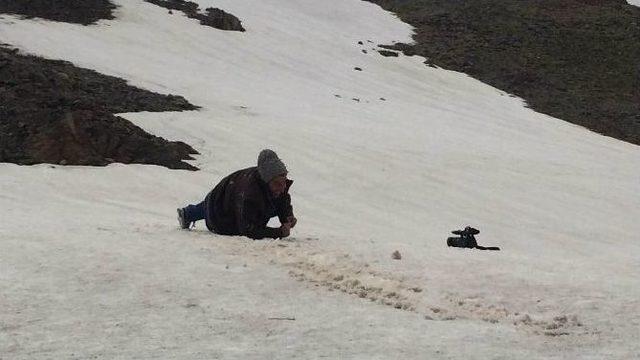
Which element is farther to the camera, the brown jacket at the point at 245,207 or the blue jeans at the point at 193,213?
the blue jeans at the point at 193,213

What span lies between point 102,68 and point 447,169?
536 inches

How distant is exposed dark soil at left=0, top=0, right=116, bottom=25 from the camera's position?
32.4 m

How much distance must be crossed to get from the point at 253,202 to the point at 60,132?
849cm

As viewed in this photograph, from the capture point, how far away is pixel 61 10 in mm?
33875

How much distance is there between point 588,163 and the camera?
2359 centimetres

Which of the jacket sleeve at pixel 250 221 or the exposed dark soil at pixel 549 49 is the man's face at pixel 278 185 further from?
the exposed dark soil at pixel 549 49

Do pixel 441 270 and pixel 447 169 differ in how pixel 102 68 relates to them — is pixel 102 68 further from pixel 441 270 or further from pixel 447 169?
pixel 441 270

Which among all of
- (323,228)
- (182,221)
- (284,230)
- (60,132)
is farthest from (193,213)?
(60,132)

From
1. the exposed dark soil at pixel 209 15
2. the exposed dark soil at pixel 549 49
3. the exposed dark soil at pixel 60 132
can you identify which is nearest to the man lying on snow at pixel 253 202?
the exposed dark soil at pixel 60 132

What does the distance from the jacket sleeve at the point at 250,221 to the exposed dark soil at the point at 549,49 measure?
28.5 meters

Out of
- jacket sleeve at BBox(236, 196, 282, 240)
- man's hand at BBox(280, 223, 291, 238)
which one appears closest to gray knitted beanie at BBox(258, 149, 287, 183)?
jacket sleeve at BBox(236, 196, 282, 240)

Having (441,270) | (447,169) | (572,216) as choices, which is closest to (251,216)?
(441,270)

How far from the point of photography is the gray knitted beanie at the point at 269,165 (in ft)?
25.7

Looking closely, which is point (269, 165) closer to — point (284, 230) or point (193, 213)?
point (284, 230)
